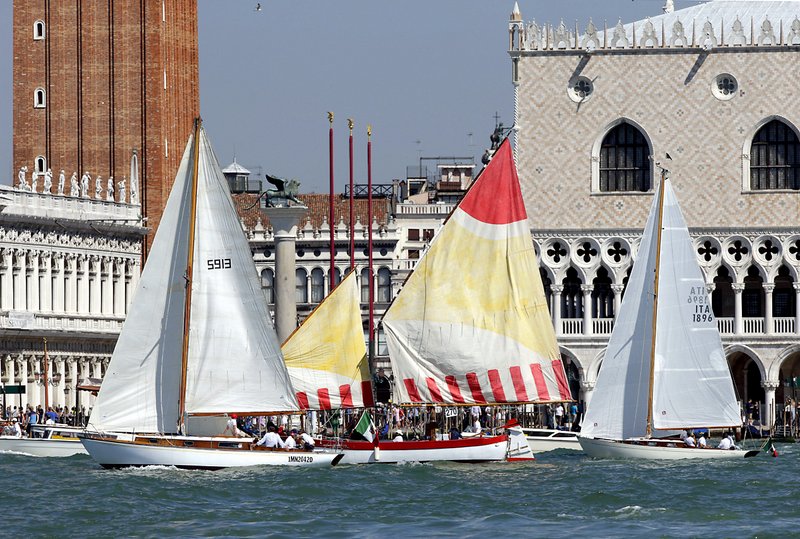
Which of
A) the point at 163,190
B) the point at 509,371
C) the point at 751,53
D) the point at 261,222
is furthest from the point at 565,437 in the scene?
the point at 261,222

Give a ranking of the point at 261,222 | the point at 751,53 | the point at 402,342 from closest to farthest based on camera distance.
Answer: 1. the point at 402,342
2. the point at 751,53
3. the point at 261,222

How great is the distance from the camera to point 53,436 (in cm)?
5984

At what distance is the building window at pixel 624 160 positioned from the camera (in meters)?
77.8

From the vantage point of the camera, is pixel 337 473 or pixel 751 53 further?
pixel 751 53

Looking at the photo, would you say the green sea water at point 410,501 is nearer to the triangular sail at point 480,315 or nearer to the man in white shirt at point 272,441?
the man in white shirt at point 272,441

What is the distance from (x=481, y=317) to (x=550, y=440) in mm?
10182

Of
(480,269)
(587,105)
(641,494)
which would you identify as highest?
(587,105)

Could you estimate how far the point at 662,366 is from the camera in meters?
56.4

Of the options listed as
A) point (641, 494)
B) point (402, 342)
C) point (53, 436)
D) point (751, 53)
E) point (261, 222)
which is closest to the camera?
point (641, 494)

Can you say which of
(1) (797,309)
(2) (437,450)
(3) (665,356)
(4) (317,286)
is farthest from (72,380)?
(2) (437,450)

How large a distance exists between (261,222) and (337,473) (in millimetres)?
50169

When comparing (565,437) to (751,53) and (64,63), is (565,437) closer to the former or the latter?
(751,53)

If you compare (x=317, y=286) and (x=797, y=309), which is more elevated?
(x=317, y=286)

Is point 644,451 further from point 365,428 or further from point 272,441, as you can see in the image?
point 272,441
